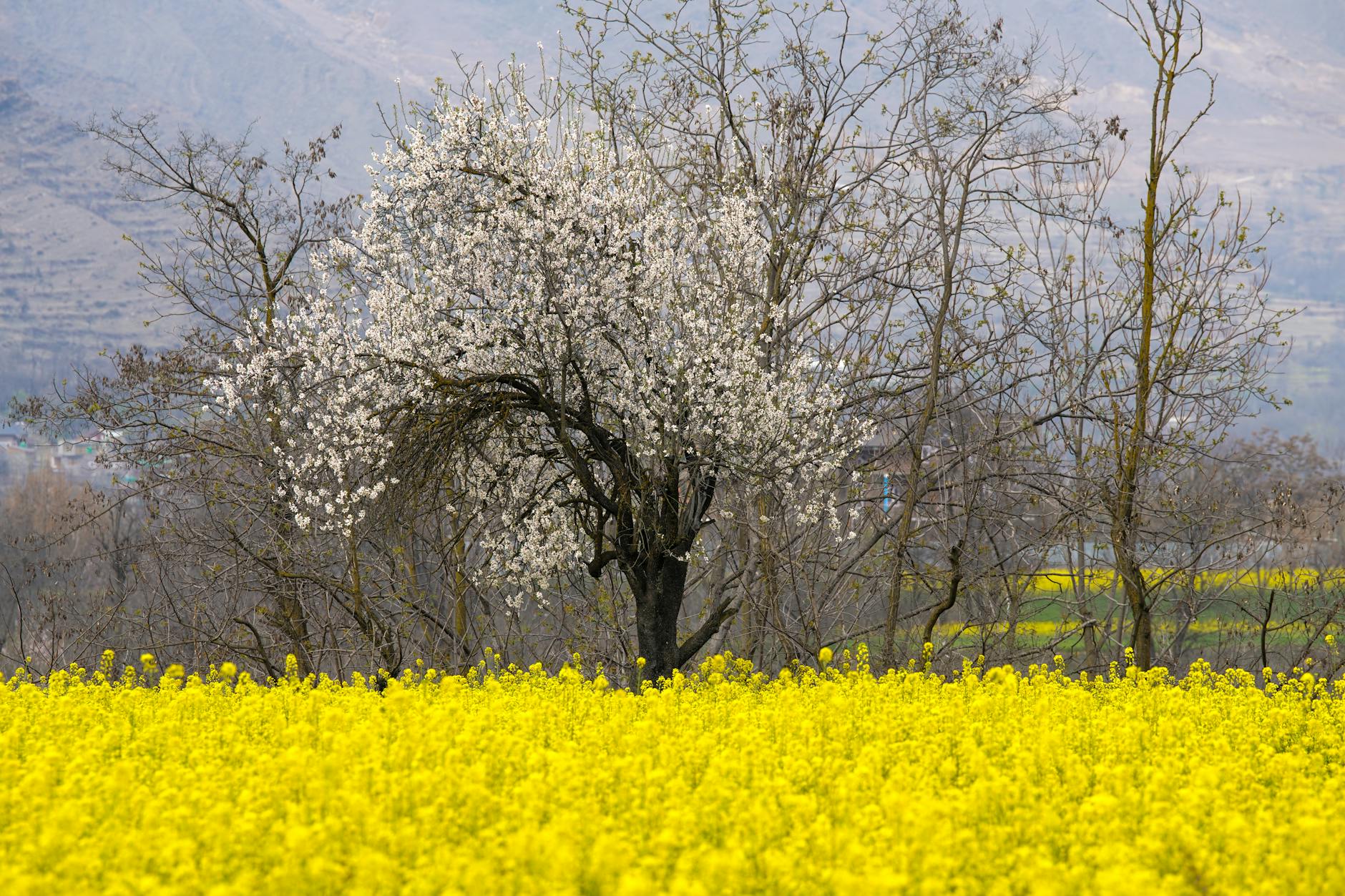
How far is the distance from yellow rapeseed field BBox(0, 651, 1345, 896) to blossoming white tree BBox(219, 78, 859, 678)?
451cm

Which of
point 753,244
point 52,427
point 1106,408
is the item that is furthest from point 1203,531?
point 52,427

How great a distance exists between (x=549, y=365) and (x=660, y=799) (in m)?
7.36

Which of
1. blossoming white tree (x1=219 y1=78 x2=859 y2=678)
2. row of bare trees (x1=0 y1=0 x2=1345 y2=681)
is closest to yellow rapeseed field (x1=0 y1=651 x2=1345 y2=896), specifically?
blossoming white tree (x1=219 y1=78 x2=859 y2=678)

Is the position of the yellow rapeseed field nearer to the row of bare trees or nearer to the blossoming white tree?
the blossoming white tree

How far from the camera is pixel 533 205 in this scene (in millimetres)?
12406

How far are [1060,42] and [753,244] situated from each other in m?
5.10

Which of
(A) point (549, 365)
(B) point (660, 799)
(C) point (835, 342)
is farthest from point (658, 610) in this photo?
(B) point (660, 799)

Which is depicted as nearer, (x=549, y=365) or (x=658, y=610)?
(x=549, y=365)

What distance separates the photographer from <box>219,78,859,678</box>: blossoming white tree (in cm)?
1239

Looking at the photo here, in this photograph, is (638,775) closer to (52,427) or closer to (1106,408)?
(1106,408)

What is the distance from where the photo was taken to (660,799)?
18.6 ft

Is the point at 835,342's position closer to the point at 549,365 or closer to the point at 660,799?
the point at 549,365

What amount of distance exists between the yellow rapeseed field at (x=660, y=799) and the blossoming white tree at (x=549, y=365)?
451 centimetres

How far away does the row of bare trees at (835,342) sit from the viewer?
15.0m
